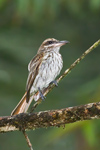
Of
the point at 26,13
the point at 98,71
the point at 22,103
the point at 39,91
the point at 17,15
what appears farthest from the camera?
the point at 98,71

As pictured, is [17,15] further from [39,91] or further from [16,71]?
[39,91]

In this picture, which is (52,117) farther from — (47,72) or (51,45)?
(51,45)

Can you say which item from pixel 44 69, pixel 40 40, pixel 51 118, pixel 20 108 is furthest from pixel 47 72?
pixel 40 40

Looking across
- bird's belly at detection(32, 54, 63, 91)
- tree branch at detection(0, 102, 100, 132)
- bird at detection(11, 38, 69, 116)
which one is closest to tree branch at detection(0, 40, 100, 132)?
tree branch at detection(0, 102, 100, 132)

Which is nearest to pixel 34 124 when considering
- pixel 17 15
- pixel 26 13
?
pixel 26 13

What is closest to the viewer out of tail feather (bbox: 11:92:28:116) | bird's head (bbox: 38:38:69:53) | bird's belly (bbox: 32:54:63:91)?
tail feather (bbox: 11:92:28:116)

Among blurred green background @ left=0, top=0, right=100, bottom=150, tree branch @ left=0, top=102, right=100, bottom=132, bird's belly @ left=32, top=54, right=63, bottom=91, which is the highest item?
tree branch @ left=0, top=102, right=100, bottom=132

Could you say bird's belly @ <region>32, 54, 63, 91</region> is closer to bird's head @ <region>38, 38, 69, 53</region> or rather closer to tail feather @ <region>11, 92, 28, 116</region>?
bird's head @ <region>38, 38, 69, 53</region>

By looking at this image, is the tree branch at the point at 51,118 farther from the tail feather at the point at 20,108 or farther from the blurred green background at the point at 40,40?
the blurred green background at the point at 40,40
